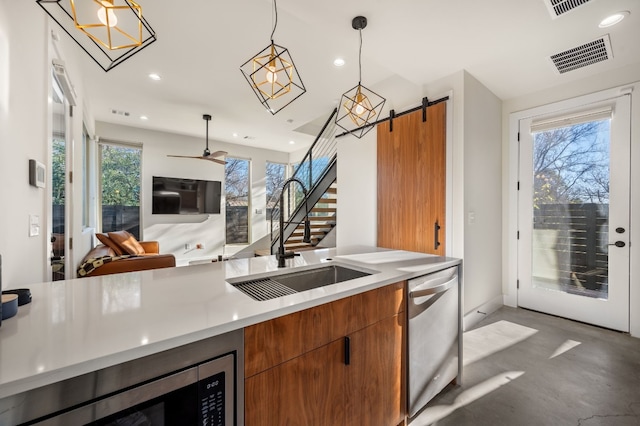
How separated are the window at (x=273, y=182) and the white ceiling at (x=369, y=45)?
3.59 meters

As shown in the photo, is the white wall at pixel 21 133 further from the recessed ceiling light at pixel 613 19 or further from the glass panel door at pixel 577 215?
the glass panel door at pixel 577 215

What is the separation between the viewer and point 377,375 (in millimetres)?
1390

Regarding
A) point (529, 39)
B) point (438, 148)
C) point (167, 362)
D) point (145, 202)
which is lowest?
point (167, 362)

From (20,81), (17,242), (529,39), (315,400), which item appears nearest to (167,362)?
(315,400)

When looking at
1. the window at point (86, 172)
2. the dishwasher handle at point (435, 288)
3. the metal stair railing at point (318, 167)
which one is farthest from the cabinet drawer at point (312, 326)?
the window at point (86, 172)

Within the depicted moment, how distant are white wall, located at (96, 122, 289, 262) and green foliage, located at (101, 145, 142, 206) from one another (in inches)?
6.7

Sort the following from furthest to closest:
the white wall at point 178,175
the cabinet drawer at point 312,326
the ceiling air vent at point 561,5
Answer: the white wall at point 178,175, the ceiling air vent at point 561,5, the cabinet drawer at point 312,326

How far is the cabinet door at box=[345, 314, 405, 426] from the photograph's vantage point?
1.28 meters

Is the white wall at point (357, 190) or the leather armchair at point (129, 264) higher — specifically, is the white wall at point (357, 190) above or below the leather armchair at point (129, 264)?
above

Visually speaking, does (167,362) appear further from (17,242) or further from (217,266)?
(17,242)

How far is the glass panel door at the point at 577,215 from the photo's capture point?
9.41 feet

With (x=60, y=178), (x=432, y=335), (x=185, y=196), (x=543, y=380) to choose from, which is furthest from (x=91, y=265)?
(x=543, y=380)

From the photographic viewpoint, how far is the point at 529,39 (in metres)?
2.44

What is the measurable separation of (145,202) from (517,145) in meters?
6.89
